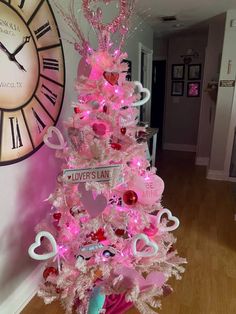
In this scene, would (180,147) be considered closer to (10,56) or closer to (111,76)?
(111,76)

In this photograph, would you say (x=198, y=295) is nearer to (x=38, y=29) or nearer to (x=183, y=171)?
(x=38, y=29)

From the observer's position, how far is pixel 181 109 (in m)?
5.35

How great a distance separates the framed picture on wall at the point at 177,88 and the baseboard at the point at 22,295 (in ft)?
14.3

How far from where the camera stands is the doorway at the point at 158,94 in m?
5.35

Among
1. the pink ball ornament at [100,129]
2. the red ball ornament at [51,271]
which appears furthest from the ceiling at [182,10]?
the red ball ornament at [51,271]

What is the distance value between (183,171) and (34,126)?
3.10m

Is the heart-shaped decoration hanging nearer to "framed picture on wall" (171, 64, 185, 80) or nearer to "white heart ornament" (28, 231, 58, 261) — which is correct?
"white heart ornament" (28, 231, 58, 261)

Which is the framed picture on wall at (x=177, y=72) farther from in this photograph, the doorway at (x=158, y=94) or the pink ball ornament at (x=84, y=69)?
the pink ball ornament at (x=84, y=69)

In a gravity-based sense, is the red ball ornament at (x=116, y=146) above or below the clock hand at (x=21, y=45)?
below

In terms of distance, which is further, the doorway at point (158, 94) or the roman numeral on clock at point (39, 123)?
the doorway at point (158, 94)

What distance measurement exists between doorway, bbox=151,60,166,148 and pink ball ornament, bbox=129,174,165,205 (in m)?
4.36

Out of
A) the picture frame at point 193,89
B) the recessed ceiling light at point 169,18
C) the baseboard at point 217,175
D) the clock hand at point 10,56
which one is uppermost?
the recessed ceiling light at point 169,18

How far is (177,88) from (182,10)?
2.16m

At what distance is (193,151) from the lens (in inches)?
215
